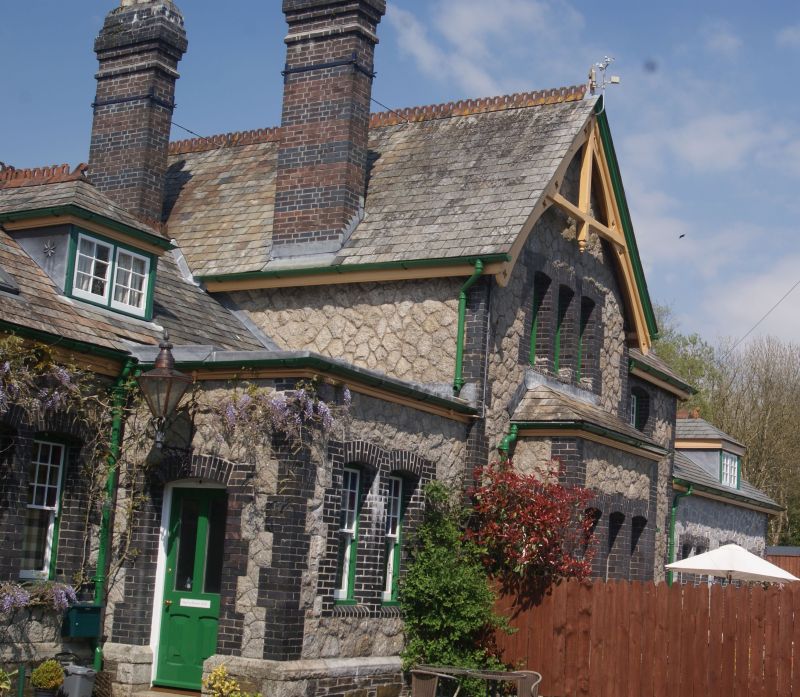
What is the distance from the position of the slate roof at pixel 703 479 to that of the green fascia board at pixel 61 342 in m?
14.2

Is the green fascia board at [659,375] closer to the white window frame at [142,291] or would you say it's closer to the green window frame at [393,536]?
the green window frame at [393,536]

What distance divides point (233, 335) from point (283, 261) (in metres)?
1.55

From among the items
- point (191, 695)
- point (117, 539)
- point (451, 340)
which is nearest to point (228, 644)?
point (191, 695)

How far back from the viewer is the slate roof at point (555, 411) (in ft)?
57.0

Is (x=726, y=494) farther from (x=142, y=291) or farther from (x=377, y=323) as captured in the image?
(x=142, y=291)

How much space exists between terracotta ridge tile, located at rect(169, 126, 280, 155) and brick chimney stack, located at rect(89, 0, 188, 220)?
2421mm

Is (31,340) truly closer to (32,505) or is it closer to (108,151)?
(32,505)

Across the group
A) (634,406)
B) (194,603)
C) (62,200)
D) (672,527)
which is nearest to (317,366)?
(194,603)

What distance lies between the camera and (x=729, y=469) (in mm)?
31156

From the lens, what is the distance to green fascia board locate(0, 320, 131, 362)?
1298cm

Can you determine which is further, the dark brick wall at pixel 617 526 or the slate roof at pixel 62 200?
the dark brick wall at pixel 617 526

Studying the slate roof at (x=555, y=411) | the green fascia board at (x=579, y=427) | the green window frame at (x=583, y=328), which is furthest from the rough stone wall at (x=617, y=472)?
the green window frame at (x=583, y=328)

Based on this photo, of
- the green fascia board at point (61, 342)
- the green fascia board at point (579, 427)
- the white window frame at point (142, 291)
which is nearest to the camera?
the green fascia board at point (61, 342)

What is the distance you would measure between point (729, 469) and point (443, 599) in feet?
59.0
